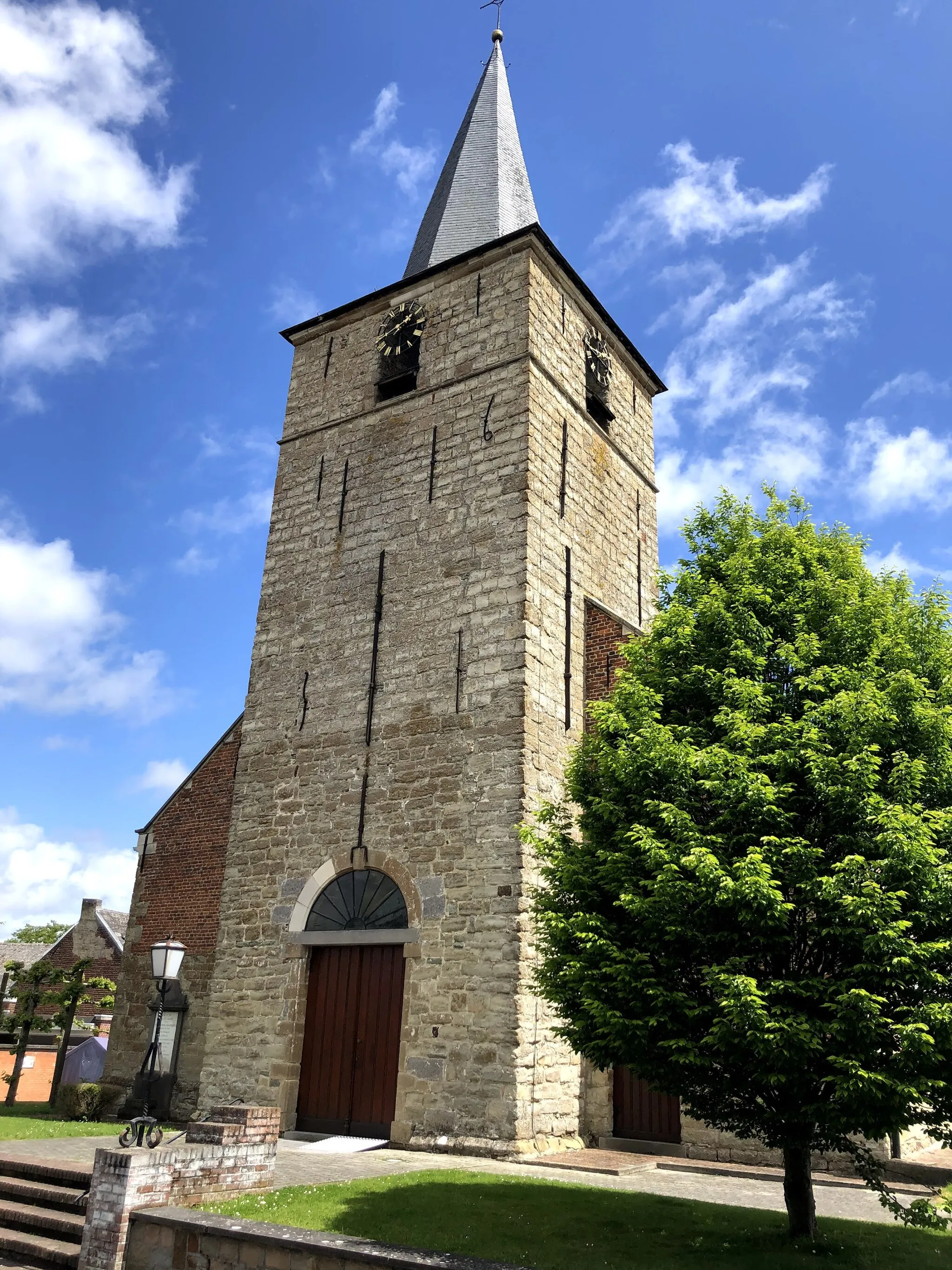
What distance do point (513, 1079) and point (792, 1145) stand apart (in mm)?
3993

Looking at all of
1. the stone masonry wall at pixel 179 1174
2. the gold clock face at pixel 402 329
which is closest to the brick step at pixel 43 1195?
the stone masonry wall at pixel 179 1174

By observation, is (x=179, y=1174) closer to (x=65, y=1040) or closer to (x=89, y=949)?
(x=65, y=1040)

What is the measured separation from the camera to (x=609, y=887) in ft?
23.9

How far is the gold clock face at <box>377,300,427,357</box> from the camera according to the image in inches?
600

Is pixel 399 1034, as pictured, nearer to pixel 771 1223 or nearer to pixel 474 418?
pixel 771 1223

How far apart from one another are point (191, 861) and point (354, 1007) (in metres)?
4.30

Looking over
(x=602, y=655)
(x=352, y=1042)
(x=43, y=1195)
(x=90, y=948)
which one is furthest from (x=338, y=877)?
(x=90, y=948)

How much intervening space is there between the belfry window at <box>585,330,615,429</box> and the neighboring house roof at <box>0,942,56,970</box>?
120ft

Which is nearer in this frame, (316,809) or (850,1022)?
(850,1022)

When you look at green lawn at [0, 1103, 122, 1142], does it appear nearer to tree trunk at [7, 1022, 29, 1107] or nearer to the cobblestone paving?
the cobblestone paving

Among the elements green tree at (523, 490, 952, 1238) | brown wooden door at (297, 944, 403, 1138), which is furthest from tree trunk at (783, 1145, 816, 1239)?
brown wooden door at (297, 944, 403, 1138)

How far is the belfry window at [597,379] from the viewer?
15492 mm

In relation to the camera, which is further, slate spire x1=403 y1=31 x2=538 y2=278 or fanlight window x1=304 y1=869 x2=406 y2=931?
slate spire x1=403 y1=31 x2=538 y2=278

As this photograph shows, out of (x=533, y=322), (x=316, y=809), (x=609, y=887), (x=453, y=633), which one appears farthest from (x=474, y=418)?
(x=609, y=887)
